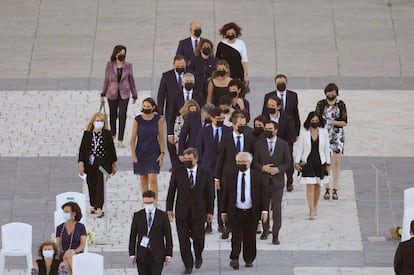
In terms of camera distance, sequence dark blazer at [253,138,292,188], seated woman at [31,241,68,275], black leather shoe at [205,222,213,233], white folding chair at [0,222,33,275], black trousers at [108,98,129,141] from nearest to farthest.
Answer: seated woman at [31,241,68,275] < white folding chair at [0,222,33,275] < dark blazer at [253,138,292,188] < black leather shoe at [205,222,213,233] < black trousers at [108,98,129,141]

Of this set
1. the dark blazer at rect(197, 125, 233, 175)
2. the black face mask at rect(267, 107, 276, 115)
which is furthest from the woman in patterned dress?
the dark blazer at rect(197, 125, 233, 175)

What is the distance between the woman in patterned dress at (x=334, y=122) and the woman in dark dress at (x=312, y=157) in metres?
0.75

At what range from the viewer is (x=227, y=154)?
25.1 m

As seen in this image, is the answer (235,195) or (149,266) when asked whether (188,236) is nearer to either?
(235,195)

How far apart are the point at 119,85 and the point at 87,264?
726 cm

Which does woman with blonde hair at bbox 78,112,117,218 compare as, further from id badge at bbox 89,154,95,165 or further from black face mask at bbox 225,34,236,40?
black face mask at bbox 225,34,236,40

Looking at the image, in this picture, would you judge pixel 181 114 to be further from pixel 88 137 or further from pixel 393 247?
pixel 393 247

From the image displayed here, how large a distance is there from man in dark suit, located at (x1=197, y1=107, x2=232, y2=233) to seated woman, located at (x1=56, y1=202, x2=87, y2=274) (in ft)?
10.2

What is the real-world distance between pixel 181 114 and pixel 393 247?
146 inches

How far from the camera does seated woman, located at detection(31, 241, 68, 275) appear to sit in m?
21.9

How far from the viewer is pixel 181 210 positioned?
24.1 metres

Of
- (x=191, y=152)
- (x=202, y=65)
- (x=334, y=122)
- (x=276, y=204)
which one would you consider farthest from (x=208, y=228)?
(x=202, y=65)

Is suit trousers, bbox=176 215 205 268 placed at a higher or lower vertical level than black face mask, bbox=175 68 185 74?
lower

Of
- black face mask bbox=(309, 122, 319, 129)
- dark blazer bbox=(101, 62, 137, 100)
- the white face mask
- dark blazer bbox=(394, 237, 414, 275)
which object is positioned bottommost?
dark blazer bbox=(394, 237, 414, 275)
